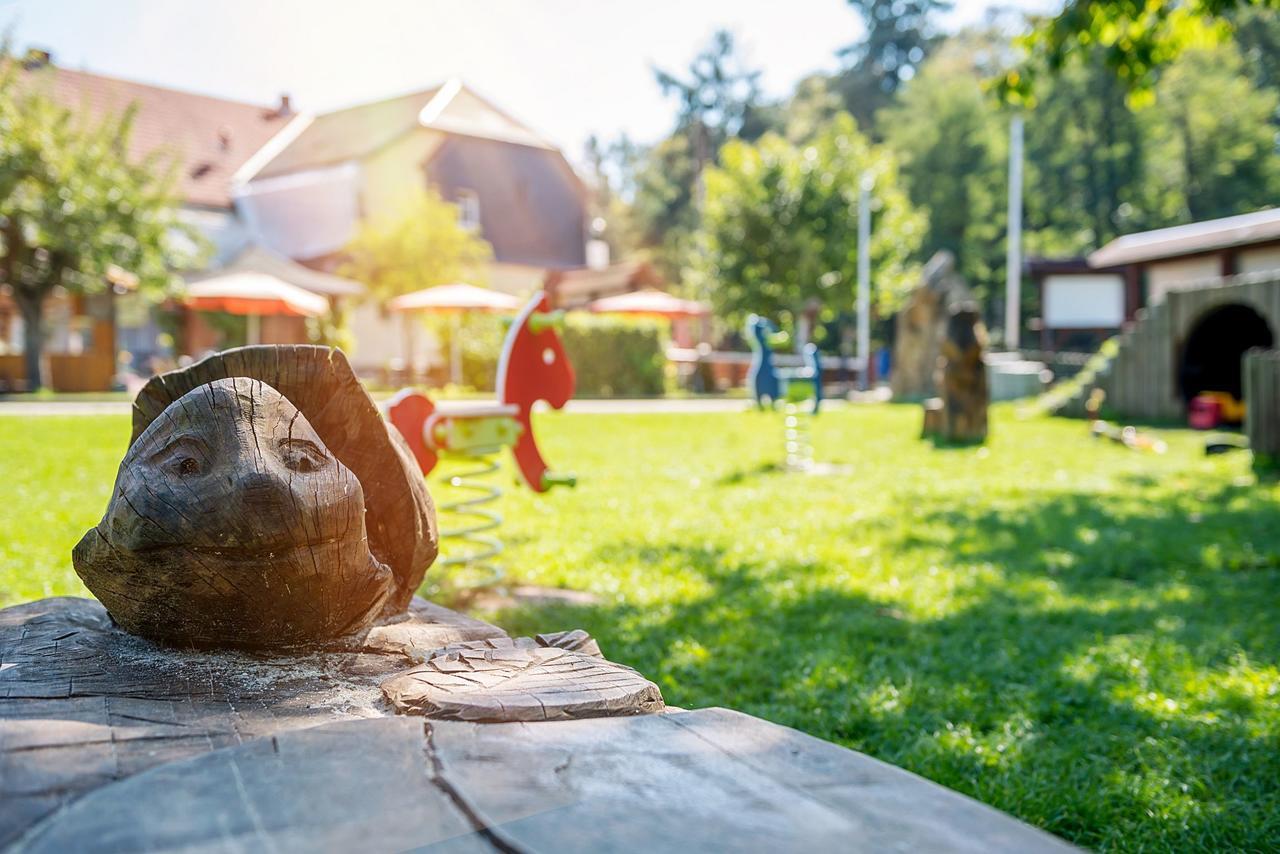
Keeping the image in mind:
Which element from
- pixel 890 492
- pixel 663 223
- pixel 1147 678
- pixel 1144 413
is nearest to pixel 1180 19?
pixel 890 492

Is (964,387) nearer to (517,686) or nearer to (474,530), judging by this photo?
(474,530)

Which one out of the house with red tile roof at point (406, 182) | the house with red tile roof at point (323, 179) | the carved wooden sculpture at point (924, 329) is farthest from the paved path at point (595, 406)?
the house with red tile roof at point (406, 182)

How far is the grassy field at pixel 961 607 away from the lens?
3.04 m

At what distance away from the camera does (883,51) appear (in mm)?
50000

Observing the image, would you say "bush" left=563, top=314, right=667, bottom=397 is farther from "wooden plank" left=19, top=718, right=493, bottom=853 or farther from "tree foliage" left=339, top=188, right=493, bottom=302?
"wooden plank" left=19, top=718, right=493, bottom=853

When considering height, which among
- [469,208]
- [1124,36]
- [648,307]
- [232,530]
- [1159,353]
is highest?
[469,208]

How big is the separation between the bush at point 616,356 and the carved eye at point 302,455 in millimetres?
20256

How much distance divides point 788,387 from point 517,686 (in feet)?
27.3

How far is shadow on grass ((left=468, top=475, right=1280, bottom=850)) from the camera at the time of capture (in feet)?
9.42

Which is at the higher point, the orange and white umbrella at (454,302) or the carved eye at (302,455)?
the orange and white umbrella at (454,302)

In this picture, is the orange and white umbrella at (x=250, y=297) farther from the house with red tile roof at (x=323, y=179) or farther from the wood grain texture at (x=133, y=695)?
the wood grain texture at (x=133, y=695)

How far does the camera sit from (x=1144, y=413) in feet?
51.3

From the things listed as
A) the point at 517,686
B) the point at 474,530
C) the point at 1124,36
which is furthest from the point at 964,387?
the point at 517,686

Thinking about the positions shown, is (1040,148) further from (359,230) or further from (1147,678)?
(1147,678)
